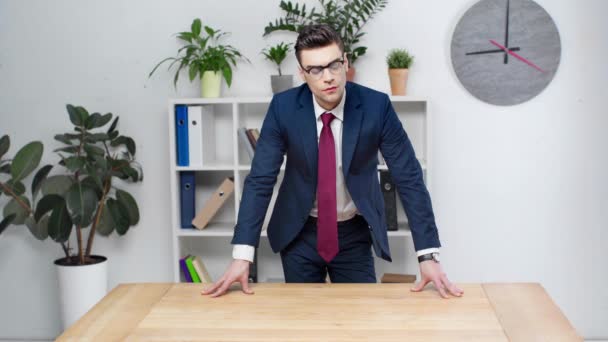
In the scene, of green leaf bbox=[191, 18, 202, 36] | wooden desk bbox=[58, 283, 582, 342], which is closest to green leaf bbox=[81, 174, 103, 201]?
green leaf bbox=[191, 18, 202, 36]

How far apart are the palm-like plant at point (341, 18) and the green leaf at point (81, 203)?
3.97ft

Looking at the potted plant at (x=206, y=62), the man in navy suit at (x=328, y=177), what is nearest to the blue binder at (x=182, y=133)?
the potted plant at (x=206, y=62)

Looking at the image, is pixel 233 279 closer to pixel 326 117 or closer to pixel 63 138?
pixel 326 117

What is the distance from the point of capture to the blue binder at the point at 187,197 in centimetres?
350

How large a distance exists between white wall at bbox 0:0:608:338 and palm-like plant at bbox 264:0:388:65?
80mm

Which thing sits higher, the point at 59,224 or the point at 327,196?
the point at 327,196

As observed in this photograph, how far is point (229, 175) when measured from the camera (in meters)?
3.71

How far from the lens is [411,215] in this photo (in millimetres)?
2105

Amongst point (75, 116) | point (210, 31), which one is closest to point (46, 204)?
Answer: point (75, 116)

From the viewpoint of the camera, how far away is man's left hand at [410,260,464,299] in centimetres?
181

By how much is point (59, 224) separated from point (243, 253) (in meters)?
1.70

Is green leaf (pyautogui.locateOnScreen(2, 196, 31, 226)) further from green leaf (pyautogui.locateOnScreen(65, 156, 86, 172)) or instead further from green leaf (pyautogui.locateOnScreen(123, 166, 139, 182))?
green leaf (pyautogui.locateOnScreen(123, 166, 139, 182))

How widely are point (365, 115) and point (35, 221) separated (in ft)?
6.56

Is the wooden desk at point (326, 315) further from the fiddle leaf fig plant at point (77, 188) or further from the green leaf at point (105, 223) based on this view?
the green leaf at point (105, 223)
